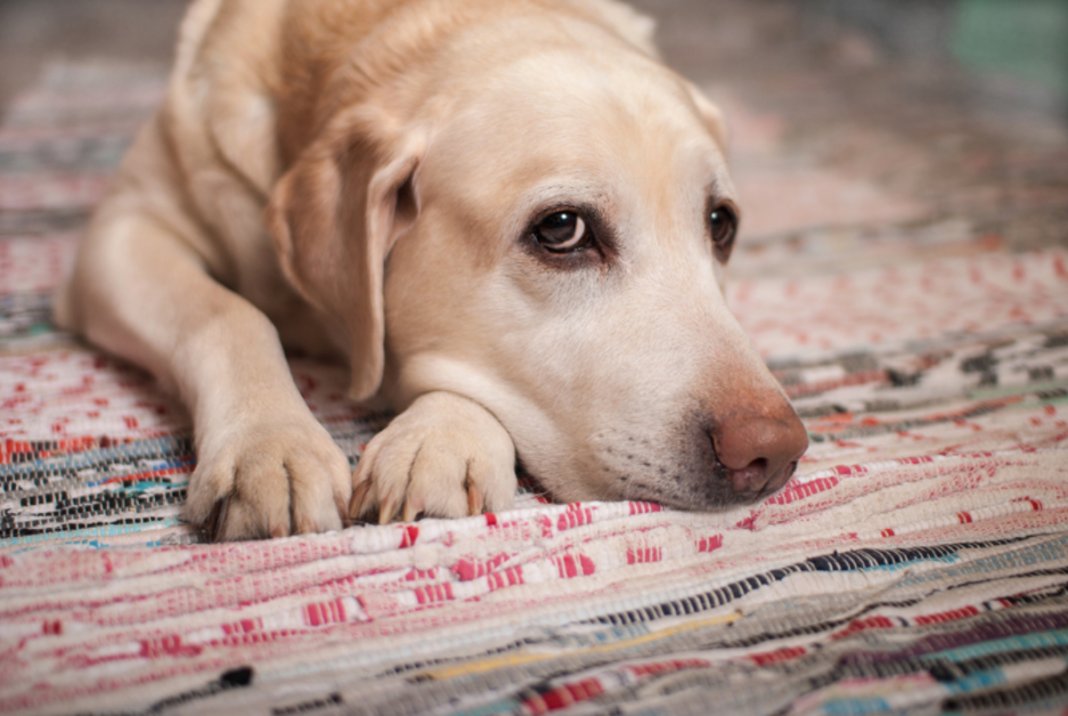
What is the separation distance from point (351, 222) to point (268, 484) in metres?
0.50

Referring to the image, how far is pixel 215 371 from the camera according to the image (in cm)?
162

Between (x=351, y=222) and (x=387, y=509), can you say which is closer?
(x=387, y=509)

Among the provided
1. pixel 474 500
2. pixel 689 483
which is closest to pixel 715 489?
pixel 689 483

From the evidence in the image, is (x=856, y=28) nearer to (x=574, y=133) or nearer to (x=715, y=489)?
(x=574, y=133)

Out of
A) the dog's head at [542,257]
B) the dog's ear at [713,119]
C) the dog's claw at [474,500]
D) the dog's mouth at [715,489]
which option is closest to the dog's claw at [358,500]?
the dog's claw at [474,500]

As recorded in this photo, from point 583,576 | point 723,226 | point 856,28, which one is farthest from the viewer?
point 856,28

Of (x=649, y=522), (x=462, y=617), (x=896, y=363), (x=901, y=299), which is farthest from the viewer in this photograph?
(x=901, y=299)

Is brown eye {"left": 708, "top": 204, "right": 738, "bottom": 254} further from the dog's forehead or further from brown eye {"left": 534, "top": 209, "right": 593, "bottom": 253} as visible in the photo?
brown eye {"left": 534, "top": 209, "right": 593, "bottom": 253}

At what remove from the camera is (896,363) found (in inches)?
85.9

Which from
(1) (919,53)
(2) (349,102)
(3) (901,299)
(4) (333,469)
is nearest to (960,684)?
(4) (333,469)

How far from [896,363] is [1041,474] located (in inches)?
24.4

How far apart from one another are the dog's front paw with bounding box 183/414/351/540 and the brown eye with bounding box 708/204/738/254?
2.71 feet

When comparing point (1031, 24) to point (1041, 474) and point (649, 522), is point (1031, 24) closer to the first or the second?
point (1041, 474)

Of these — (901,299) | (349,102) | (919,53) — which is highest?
(349,102)
